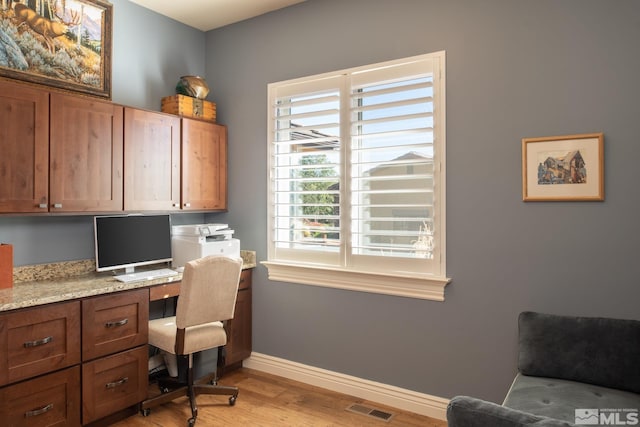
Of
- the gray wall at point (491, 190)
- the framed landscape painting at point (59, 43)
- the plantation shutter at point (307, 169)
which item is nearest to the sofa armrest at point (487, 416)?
the gray wall at point (491, 190)

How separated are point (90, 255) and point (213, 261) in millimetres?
1113

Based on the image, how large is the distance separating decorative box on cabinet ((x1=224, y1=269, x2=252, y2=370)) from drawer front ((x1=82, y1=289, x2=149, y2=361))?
0.82 metres

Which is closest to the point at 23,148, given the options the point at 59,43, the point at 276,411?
the point at 59,43

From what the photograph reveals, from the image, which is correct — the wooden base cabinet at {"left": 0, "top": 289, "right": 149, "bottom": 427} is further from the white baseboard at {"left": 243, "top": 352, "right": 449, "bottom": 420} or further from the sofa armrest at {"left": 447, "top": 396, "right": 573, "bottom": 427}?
the sofa armrest at {"left": 447, "top": 396, "right": 573, "bottom": 427}

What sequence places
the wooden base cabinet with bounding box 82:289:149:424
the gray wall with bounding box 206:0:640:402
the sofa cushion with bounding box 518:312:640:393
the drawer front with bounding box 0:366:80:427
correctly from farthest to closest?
the wooden base cabinet with bounding box 82:289:149:424 < the gray wall with bounding box 206:0:640:402 < the drawer front with bounding box 0:366:80:427 < the sofa cushion with bounding box 518:312:640:393

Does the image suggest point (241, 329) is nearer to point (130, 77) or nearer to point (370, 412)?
point (370, 412)

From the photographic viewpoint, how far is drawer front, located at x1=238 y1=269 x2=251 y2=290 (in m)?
3.72

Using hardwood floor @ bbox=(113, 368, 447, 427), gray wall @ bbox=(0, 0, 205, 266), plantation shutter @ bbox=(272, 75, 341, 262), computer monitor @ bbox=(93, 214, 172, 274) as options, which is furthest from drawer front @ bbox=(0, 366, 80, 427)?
plantation shutter @ bbox=(272, 75, 341, 262)

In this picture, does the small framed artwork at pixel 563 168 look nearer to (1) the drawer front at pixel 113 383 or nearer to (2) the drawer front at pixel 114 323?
(2) the drawer front at pixel 114 323

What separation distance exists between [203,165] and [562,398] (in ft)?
9.68

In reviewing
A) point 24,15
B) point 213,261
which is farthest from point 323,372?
point 24,15

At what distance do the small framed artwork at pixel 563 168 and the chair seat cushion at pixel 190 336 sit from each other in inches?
84.2

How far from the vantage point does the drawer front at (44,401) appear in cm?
233

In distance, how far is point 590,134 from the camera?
2.49 m
